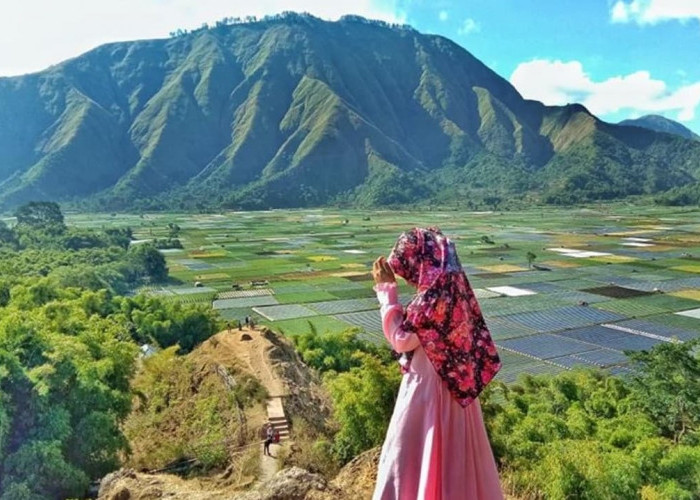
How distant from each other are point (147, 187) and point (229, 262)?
125989mm

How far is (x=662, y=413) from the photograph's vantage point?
22406mm

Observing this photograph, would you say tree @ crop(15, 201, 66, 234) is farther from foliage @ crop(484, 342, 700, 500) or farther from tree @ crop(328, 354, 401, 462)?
tree @ crop(328, 354, 401, 462)

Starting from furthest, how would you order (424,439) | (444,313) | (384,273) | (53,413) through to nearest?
(53,413), (384,273), (424,439), (444,313)

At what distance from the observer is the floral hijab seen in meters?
4.28

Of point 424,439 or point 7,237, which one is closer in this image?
point 424,439

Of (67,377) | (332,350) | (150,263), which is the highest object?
(67,377)

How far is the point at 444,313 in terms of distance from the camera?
14.1 feet

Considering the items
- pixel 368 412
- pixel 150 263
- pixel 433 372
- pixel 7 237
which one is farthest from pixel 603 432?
pixel 7 237

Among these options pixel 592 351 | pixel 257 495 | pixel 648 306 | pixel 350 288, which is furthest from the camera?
pixel 350 288

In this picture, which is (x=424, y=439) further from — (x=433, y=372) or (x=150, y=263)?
(x=150, y=263)

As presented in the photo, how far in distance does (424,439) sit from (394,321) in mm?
915

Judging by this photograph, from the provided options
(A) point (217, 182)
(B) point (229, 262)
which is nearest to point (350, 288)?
(B) point (229, 262)

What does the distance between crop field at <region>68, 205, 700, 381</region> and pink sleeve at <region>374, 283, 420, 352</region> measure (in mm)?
28673

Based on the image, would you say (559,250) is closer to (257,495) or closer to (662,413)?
(662,413)
